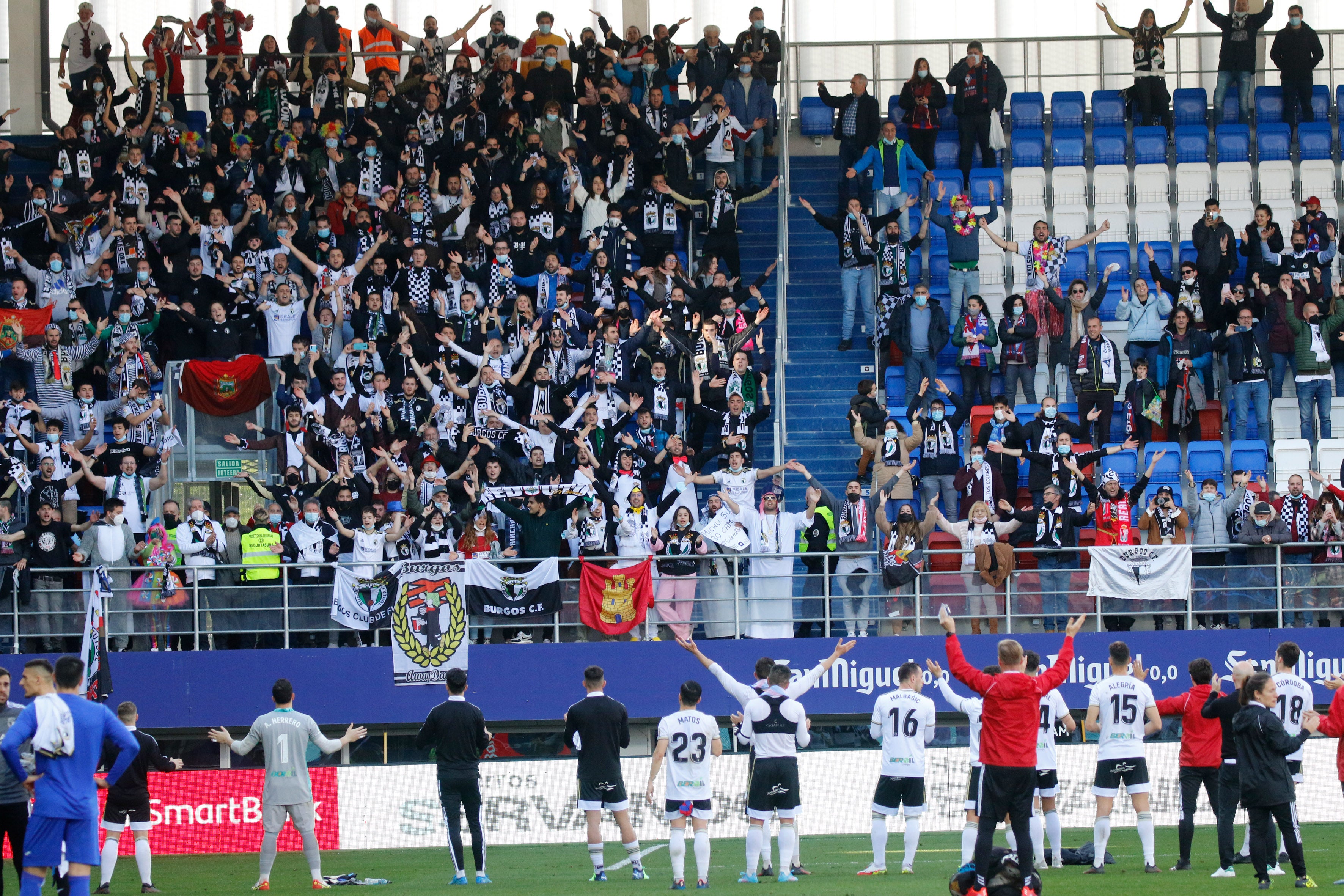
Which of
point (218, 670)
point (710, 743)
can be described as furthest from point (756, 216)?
point (710, 743)

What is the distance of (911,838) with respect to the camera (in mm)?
15656

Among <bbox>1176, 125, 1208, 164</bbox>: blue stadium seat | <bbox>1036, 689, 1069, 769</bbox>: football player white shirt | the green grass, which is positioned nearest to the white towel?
the green grass

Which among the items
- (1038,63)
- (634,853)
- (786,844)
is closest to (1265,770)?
(786,844)

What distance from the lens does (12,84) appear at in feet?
107

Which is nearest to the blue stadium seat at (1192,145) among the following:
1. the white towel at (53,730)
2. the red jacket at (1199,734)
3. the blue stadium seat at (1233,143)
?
the blue stadium seat at (1233,143)

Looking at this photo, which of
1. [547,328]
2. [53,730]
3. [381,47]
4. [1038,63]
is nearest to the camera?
[53,730]

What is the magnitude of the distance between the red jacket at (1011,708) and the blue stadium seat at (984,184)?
1723 cm

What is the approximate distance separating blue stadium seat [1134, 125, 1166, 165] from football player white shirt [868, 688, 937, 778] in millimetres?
16710

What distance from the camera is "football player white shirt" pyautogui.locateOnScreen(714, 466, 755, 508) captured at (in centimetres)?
2281

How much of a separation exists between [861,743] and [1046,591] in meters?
3.26

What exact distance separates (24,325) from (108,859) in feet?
40.6

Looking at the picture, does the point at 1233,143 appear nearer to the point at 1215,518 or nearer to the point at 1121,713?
the point at 1215,518

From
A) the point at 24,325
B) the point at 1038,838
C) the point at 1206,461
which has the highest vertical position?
the point at 24,325

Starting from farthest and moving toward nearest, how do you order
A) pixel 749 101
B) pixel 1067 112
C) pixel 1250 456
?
pixel 1067 112 < pixel 749 101 < pixel 1250 456
